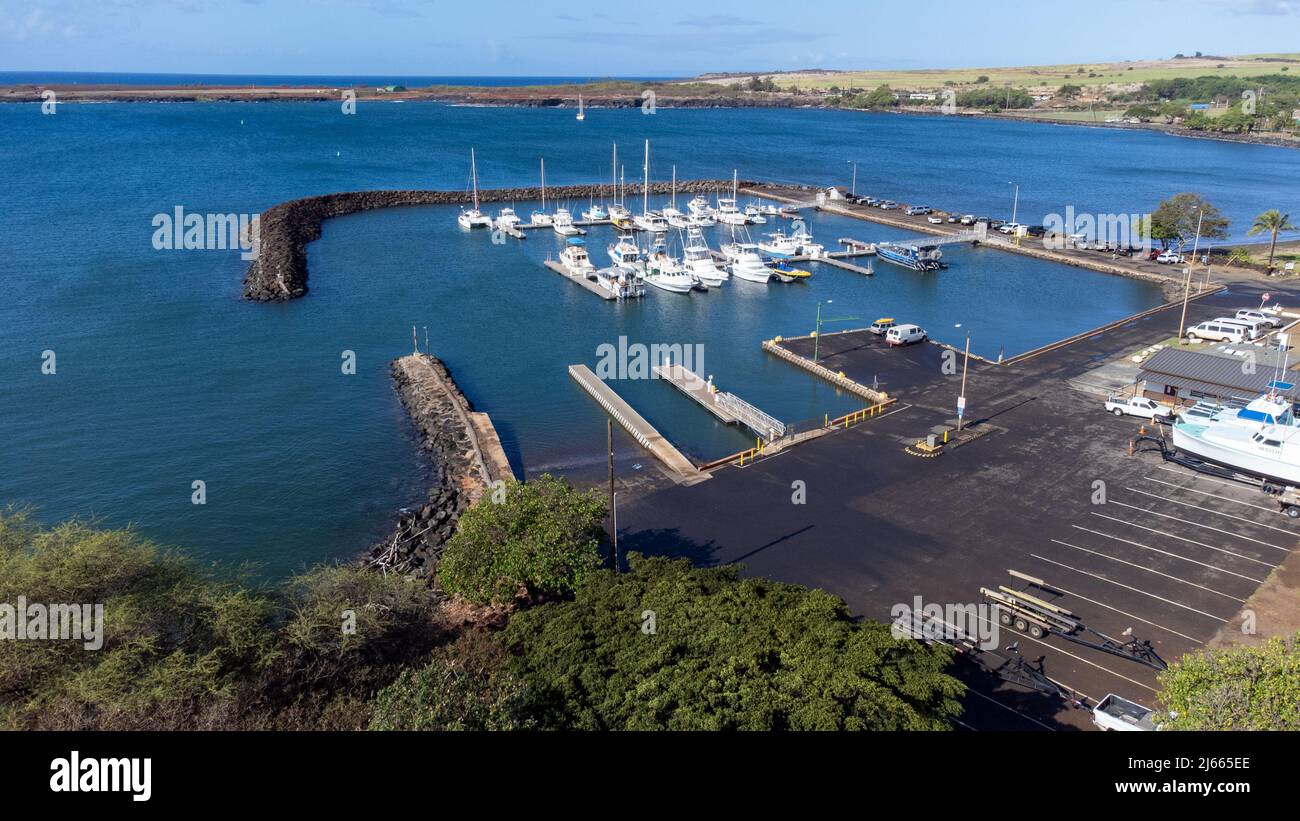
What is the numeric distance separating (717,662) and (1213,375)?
3211 centimetres

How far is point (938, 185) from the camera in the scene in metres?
111

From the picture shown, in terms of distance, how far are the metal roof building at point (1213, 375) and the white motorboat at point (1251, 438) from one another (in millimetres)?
2172

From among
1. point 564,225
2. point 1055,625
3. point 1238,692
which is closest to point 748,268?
point 564,225

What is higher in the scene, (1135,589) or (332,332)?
(332,332)

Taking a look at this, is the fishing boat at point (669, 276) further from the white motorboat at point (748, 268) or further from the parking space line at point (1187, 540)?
the parking space line at point (1187, 540)

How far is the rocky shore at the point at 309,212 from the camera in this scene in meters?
57.9

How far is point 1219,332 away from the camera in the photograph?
Result: 44875 millimetres

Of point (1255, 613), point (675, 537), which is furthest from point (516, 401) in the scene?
point (1255, 613)

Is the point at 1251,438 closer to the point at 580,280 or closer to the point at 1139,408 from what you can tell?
the point at 1139,408

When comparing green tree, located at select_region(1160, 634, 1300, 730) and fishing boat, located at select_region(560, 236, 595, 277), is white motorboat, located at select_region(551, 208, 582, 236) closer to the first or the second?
fishing boat, located at select_region(560, 236, 595, 277)

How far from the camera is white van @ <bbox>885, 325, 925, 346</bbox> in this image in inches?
1788
